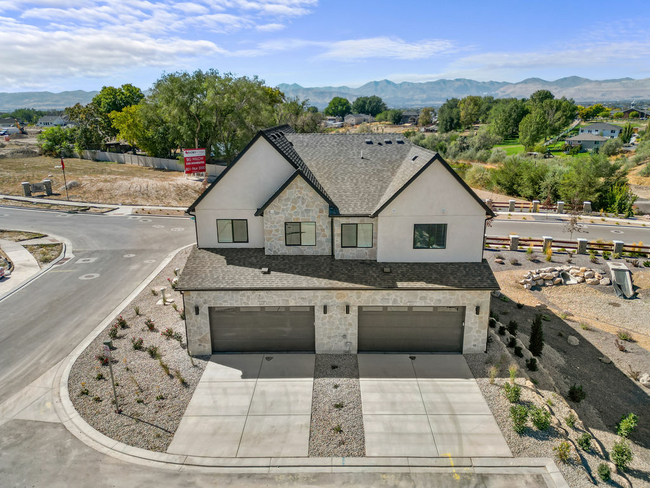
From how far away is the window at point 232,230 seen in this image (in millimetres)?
20969

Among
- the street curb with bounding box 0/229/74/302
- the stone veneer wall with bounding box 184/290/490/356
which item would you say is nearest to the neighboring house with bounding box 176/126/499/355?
the stone veneer wall with bounding box 184/290/490/356

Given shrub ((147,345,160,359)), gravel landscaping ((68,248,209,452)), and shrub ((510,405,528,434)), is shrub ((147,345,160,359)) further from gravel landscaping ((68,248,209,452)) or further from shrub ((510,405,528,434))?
shrub ((510,405,528,434))

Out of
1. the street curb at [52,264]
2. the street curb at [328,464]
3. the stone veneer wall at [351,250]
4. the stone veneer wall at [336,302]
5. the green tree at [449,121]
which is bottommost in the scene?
the street curb at [328,464]

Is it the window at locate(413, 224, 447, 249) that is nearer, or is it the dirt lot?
the window at locate(413, 224, 447, 249)

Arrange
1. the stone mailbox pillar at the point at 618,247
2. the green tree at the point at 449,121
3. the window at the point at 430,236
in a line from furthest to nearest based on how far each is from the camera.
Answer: the green tree at the point at 449,121, the stone mailbox pillar at the point at 618,247, the window at the point at 430,236

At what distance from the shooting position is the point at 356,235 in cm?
2005

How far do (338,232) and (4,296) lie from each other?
69.1ft

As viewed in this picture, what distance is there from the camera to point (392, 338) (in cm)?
1884

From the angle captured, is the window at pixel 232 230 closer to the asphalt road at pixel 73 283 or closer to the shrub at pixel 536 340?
the asphalt road at pixel 73 283

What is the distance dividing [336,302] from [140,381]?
28.3ft

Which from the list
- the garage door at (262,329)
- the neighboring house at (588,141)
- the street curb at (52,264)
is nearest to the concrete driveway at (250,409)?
the garage door at (262,329)

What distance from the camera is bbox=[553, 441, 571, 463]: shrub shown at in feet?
42.0

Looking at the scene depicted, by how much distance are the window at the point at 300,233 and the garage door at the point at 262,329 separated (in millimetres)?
3486

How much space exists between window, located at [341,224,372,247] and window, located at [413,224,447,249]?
7.30 feet
